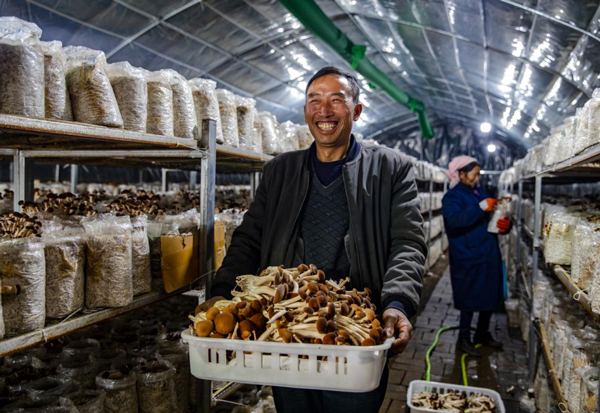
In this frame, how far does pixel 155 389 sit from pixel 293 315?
1.02 m

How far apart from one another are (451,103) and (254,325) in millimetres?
13424

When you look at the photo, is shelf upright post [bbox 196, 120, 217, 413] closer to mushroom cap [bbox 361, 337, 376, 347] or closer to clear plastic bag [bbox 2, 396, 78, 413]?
clear plastic bag [bbox 2, 396, 78, 413]

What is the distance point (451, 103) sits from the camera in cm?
1360

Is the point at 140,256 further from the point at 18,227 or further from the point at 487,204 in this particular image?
the point at 487,204

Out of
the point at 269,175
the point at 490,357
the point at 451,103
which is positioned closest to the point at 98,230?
the point at 269,175

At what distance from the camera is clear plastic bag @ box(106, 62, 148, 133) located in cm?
204

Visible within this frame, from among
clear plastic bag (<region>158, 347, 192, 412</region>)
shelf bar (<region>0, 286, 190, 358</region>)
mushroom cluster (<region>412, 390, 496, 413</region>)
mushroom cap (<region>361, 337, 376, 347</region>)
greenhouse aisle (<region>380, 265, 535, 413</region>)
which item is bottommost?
greenhouse aisle (<region>380, 265, 535, 413</region>)

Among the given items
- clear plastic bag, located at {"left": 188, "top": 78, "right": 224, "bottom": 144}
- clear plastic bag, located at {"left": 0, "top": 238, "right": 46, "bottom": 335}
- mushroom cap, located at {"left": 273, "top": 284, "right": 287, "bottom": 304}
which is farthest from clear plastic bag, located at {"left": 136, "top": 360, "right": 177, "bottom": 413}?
clear plastic bag, located at {"left": 188, "top": 78, "right": 224, "bottom": 144}

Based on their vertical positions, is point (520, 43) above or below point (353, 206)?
above

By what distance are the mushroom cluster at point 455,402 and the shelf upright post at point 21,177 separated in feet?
9.01

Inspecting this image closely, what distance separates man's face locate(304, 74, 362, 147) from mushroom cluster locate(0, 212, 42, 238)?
115cm

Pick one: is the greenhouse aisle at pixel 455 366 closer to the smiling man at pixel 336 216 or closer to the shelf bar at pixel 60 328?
the smiling man at pixel 336 216

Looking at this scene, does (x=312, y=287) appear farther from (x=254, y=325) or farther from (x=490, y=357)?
(x=490, y=357)

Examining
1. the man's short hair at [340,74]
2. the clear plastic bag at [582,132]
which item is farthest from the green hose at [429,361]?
the man's short hair at [340,74]
